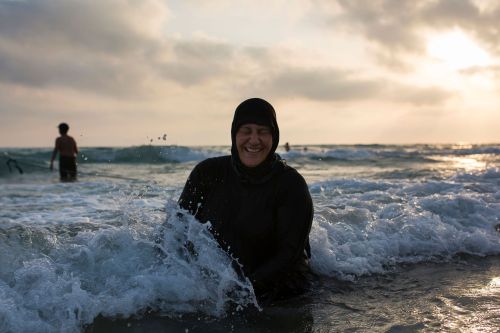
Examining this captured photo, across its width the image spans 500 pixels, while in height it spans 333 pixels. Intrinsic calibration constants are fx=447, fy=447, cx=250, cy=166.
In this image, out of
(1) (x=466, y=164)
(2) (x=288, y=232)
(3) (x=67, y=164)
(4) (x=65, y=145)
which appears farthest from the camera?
(1) (x=466, y=164)

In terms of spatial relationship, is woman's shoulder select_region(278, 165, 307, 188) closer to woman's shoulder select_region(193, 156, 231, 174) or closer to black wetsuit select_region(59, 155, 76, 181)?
woman's shoulder select_region(193, 156, 231, 174)

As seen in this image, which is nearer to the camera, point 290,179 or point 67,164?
point 290,179

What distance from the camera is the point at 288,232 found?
11.3 feet

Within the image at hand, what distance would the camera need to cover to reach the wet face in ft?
11.6

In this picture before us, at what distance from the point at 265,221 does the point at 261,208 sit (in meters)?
0.11

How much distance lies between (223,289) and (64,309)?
1.15m

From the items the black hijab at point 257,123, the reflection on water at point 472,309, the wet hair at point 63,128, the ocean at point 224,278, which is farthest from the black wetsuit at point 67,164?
the reflection on water at point 472,309

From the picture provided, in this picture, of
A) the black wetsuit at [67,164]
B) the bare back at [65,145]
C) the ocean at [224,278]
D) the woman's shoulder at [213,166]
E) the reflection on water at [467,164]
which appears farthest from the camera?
the reflection on water at [467,164]

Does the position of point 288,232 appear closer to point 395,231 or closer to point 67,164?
point 395,231

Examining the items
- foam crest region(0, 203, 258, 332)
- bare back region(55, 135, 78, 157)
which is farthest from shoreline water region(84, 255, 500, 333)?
bare back region(55, 135, 78, 157)

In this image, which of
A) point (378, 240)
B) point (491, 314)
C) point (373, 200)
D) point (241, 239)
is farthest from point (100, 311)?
point (373, 200)

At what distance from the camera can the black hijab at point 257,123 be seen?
3.49 meters

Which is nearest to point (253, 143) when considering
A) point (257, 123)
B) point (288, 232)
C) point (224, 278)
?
point (257, 123)

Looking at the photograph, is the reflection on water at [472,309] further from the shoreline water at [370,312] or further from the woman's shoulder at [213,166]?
the woman's shoulder at [213,166]
